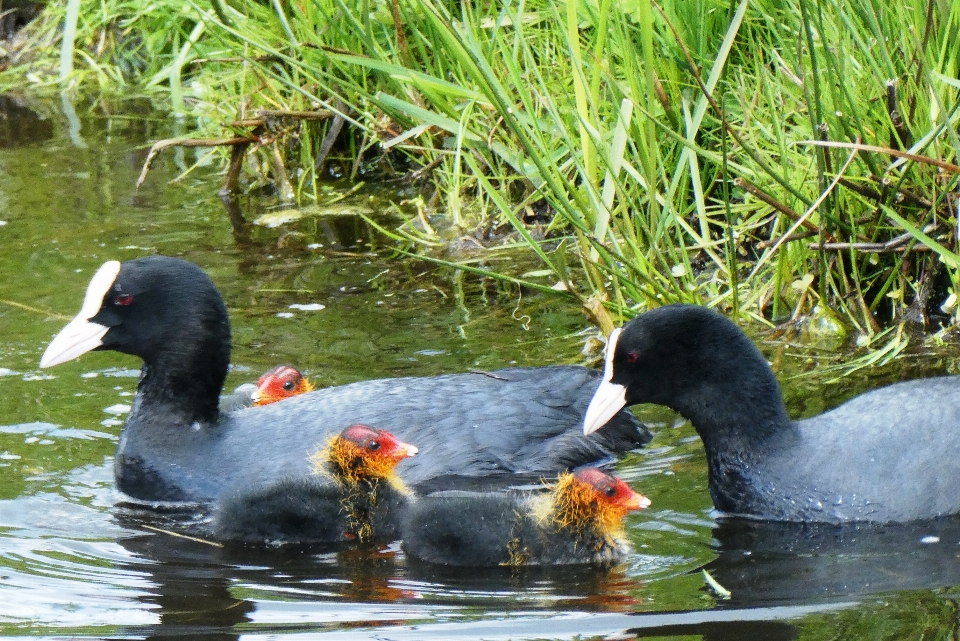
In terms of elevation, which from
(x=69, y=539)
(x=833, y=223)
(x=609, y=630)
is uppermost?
(x=833, y=223)

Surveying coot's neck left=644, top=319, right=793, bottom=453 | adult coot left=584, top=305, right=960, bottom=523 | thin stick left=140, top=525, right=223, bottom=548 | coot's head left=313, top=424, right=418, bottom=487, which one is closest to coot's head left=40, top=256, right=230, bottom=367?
thin stick left=140, top=525, right=223, bottom=548

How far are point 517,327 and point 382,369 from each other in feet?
1.84

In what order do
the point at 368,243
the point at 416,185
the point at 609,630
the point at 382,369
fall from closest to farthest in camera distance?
1. the point at 609,630
2. the point at 382,369
3. the point at 368,243
4. the point at 416,185

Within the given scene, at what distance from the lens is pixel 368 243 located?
5.93 m

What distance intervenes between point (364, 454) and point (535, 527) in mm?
→ 485

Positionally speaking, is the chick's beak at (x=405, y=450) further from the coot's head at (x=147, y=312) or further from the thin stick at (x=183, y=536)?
the coot's head at (x=147, y=312)

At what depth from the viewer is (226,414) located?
3984 mm

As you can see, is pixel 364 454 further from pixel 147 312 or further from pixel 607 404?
pixel 147 312

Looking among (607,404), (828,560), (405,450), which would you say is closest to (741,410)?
(607,404)

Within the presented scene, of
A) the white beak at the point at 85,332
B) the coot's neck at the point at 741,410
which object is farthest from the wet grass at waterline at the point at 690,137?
the white beak at the point at 85,332

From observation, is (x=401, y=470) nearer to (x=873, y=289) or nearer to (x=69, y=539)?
(x=69, y=539)

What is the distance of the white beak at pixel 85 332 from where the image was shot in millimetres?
3855

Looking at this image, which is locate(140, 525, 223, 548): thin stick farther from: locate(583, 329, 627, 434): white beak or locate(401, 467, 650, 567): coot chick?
locate(583, 329, 627, 434): white beak

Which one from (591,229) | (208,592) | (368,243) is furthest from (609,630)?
(368,243)
